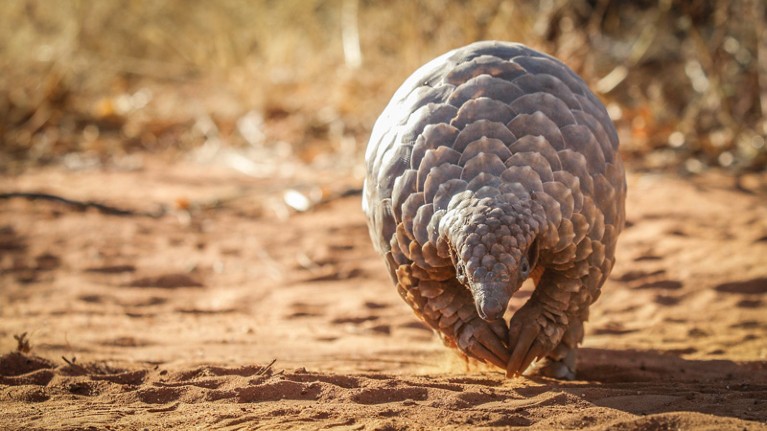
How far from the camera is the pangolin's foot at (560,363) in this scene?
4223mm

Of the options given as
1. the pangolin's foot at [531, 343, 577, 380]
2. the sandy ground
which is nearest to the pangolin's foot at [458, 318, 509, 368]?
the sandy ground

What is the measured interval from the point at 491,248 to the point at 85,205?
20.9ft

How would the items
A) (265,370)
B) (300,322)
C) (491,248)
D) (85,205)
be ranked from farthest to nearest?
1. (85,205)
2. (300,322)
3. (265,370)
4. (491,248)

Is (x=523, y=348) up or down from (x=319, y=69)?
down

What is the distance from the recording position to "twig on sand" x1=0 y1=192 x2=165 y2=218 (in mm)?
8500

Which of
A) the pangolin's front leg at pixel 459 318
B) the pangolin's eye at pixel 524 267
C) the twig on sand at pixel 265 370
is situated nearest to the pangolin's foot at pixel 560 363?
the pangolin's front leg at pixel 459 318

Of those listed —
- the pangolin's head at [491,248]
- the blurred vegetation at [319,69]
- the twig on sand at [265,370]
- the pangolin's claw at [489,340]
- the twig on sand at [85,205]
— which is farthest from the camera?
the blurred vegetation at [319,69]

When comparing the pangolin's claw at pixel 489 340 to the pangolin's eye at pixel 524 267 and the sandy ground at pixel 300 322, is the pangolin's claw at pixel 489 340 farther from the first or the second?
the pangolin's eye at pixel 524 267

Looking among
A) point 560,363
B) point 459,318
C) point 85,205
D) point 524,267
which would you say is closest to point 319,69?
point 85,205

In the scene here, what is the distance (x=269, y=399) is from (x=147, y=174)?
7.51 m

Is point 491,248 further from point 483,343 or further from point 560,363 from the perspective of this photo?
point 560,363

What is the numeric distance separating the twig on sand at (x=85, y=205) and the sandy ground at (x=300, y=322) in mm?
111

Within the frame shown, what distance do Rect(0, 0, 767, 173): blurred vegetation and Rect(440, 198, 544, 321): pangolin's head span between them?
6.53 metres

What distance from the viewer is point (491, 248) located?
10.6 ft
